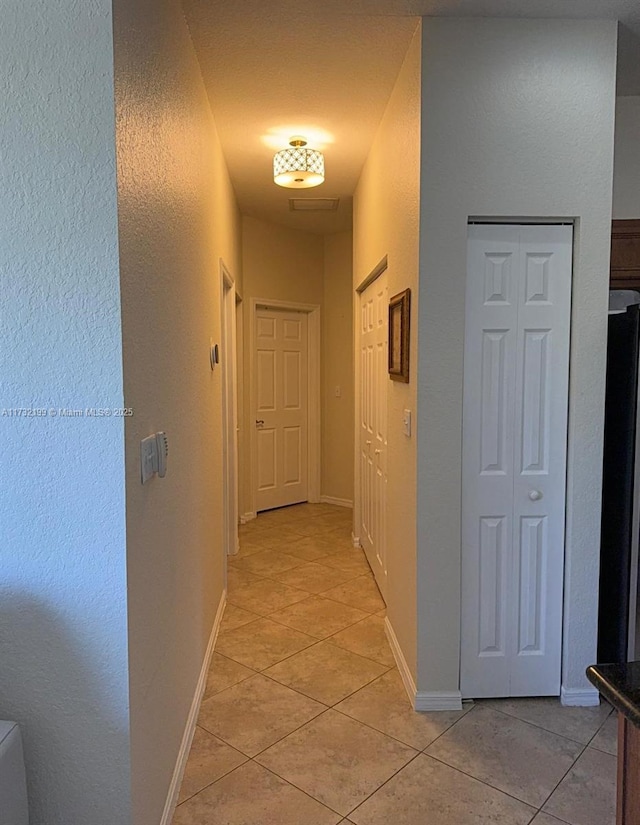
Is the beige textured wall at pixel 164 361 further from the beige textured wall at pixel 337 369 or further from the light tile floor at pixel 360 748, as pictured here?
the beige textured wall at pixel 337 369

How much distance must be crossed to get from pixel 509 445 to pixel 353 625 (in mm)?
1433

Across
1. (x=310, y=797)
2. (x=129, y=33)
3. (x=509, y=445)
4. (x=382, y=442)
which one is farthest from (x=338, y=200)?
(x=310, y=797)

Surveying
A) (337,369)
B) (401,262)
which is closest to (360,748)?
(401,262)

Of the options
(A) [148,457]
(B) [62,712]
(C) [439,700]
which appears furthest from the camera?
(C) [439,700]

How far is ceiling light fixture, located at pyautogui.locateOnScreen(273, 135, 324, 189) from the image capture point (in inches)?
128

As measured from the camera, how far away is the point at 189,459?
7.57 ft

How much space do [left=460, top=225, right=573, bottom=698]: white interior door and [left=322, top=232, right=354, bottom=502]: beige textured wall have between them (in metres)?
3.50

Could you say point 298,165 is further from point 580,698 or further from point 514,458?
point 580,698

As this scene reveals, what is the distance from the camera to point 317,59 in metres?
2.55

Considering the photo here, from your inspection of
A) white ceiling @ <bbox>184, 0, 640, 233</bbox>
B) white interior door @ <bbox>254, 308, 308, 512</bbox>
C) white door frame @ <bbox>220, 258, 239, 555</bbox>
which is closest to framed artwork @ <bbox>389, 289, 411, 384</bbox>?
white ceiling @ <bbox>184, 0, 640, 233</bbox>

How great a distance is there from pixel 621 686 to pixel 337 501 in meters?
5.14

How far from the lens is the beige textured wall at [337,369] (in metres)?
5.86

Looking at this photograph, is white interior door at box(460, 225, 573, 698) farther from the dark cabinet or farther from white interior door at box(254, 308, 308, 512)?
white interior door at box(254, 308, 308, 512)

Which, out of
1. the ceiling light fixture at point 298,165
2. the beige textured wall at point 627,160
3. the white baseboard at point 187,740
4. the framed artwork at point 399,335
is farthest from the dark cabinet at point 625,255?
the white baseboard at point 187,740
